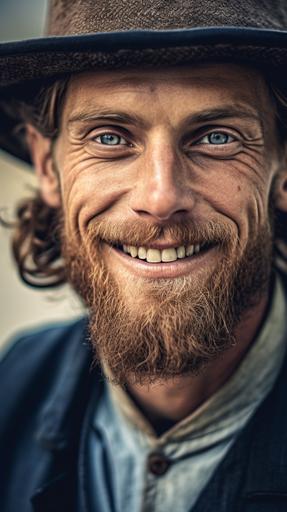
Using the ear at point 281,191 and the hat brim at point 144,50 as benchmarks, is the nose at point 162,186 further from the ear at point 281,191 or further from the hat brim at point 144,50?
the ear at point 281,191

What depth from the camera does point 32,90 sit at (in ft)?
7.93

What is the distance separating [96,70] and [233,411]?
126cm

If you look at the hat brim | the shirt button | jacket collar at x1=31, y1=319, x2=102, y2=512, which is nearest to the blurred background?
jacket collar at x1=31, y1=319, x2=102, y2=512

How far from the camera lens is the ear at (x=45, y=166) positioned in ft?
8.29

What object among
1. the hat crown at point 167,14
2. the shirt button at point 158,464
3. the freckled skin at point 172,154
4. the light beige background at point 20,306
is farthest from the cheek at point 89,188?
the light beige background at point 20,306

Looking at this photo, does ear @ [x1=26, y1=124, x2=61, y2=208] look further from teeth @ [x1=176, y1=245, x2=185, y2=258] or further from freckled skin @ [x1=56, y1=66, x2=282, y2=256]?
teeth @ [x1=176, y1=245, x2=185, y2=258]

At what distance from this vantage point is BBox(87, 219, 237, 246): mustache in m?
1.97

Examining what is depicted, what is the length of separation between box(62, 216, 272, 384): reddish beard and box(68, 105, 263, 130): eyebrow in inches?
13.0

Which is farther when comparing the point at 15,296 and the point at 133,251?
the point at 15,296

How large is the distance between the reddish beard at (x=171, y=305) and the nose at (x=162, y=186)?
7 centimetres

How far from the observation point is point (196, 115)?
193 cm

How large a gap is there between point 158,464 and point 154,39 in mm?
1424

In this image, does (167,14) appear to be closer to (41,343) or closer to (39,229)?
(39,229)

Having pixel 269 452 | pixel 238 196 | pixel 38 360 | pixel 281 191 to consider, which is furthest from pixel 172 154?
pixel 38 360
